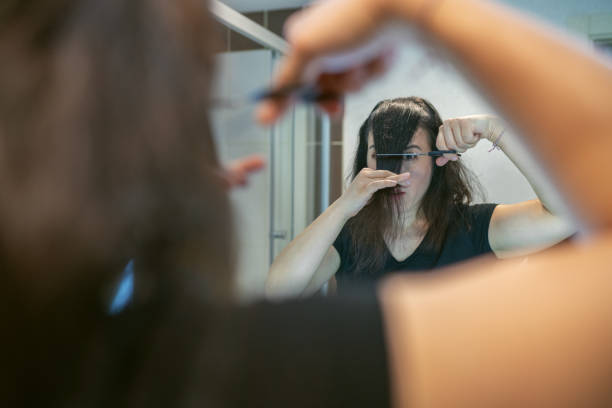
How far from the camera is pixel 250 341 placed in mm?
181

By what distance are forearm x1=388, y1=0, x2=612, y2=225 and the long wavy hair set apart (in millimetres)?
520

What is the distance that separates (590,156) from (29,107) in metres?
0.25

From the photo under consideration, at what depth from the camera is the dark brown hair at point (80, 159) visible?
0.16 metres

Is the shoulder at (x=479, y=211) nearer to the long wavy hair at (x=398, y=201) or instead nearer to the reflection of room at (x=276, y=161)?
the long wavy hair at (x=398, y=201)

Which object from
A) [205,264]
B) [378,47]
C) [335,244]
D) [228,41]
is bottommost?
[335,244]

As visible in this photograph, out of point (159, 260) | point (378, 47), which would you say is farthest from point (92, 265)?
point (378, 47)

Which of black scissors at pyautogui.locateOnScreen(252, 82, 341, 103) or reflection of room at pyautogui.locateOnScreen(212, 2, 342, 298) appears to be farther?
reflection of room at pyautogui.locateOnScreen(212, 2, 342, 298)

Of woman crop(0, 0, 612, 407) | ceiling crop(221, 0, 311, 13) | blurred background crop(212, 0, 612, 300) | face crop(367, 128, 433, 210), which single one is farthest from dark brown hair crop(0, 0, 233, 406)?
ceiling crop(221, 0, 311, 13)

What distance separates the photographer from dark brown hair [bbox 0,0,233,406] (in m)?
0.16

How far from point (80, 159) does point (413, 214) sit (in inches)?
27.3

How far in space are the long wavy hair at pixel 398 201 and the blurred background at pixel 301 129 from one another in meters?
0.02

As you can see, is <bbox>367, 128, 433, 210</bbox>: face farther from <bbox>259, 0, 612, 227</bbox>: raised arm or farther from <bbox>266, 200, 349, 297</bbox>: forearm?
<bbox>259, 0, 612, 227</bbox>: raised arm

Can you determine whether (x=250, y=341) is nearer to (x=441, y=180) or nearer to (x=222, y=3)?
(x=441, y=180)

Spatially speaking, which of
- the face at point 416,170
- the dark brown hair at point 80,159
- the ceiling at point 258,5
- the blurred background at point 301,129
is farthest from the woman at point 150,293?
the ceiling at point 258,5
